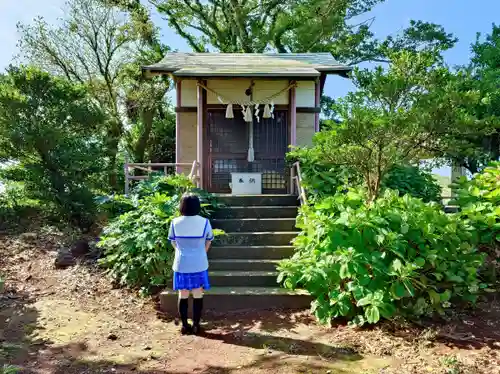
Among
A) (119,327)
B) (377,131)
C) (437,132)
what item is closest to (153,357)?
(119,327)

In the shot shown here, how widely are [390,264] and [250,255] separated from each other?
102 inches

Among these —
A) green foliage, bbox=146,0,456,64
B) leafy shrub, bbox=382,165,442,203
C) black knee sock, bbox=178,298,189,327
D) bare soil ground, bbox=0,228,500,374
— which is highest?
green foliage, bbox=146,0,456,64

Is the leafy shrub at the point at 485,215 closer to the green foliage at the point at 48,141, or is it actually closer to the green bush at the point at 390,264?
the green bush at the point at 390,264

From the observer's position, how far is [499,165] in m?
6.23

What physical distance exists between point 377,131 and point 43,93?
691 cm

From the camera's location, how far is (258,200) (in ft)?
26.6

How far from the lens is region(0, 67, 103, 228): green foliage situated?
816 centimetres

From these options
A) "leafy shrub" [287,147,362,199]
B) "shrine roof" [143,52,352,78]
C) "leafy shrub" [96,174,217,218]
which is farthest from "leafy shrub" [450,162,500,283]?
"shrine roof" [143,52,352,78]

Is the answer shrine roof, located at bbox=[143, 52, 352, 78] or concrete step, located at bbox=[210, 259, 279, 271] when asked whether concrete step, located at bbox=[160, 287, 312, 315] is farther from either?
shrine roof, located at bbox=[143, 52, 352, 78]

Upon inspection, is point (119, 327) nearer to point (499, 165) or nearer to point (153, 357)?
point (153, 357)

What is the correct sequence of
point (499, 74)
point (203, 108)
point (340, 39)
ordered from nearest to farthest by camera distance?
point (203, 108) → point (499, 74) → point (340, 39)

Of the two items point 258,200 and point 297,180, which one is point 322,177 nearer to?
point 297,180

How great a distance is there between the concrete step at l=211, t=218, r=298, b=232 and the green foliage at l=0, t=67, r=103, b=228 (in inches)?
120

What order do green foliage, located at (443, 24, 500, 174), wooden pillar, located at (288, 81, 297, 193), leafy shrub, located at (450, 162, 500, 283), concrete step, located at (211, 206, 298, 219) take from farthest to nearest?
green foliage, located at (443, 24, 500, 174)
wooden pillar, located at (288, 81, 297, 193)
concrete step, located at (211, 206, 298, 219)
leafy shrub, located at (450, 162, 500, 283)
